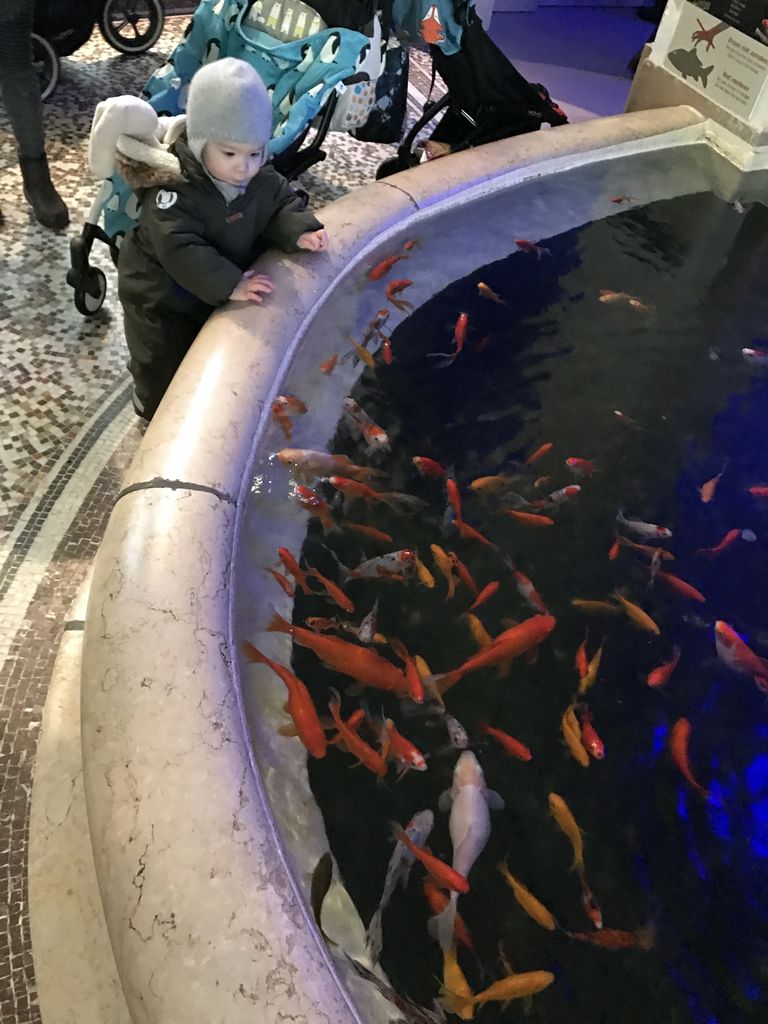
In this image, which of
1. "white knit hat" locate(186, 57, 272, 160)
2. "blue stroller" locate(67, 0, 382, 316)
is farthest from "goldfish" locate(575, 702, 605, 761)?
"blue stroller" locate(67, 0, 382, 316)

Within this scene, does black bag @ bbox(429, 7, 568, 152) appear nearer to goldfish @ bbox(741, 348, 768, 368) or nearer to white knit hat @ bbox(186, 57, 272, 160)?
goldfish @ bbox(741, 348, 768, 368)

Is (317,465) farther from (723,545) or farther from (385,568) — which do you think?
(723,545)

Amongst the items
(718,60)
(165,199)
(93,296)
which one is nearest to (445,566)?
(165,199)

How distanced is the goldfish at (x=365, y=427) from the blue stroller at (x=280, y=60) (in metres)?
1.09

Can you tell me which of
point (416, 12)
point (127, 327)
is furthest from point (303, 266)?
point (416, 12)

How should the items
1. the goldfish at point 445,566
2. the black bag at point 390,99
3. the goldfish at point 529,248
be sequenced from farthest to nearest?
the black bag at point 390,99
the goldfish at point 529,248
the goldfish at point 445,566

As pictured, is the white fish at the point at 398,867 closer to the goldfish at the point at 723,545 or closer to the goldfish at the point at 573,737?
the goldfish at the point at 573,737

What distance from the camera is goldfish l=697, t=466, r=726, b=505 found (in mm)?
2145

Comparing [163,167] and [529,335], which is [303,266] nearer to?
[163,167]

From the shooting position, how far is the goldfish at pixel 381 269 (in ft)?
7.55

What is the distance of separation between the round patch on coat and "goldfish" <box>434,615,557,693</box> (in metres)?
1.23

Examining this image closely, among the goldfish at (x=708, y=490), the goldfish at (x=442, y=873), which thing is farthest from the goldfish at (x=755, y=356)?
the goldfish at (x=442, y=873)

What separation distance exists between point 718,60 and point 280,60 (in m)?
2.09

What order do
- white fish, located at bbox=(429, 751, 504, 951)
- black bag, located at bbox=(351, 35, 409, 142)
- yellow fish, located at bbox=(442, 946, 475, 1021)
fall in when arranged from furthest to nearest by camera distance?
black bag, located at bbox=(351, 35, 409, 142) < white fish, located at bbox=(429, 751, 504, 951) < yellow fish, located at bbox=(442, 946, 475, 1021)
